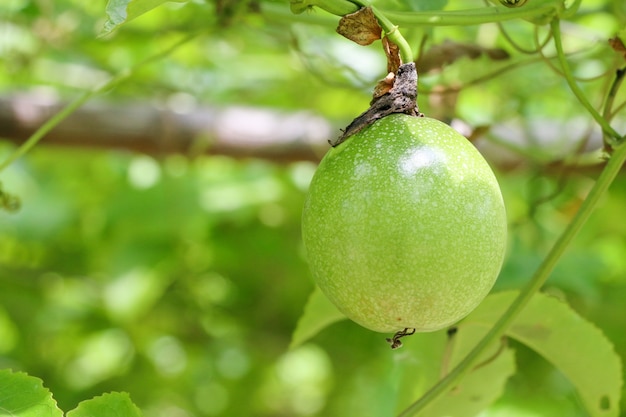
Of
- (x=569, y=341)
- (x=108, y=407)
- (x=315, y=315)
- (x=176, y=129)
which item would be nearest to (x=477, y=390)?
(x=569, y=341)

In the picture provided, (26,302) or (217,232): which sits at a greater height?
(217,232)

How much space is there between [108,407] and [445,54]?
0.96m

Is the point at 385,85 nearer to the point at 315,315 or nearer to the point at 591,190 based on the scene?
the point at 591,190

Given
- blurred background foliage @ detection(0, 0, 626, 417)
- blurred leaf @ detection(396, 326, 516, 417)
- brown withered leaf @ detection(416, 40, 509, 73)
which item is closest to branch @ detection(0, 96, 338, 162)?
blurred background foliage @ detection(0, 0, 626, 417)

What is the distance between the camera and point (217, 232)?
328 centimetres

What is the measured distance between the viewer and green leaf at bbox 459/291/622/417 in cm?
146

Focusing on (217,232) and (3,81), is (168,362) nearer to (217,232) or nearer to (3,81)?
(217,232)

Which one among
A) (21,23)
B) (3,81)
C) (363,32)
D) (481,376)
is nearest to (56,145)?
(21,23)

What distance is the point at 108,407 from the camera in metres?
1.22

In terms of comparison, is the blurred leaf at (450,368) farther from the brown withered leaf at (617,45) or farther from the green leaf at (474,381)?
the brown withered leaf at (617,45)

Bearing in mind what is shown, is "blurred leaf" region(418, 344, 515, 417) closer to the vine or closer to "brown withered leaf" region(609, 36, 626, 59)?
the vine

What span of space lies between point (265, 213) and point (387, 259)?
2.29m

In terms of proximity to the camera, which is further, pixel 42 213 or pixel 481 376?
pixel 42 213

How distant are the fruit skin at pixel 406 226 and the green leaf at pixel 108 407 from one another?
0.39 meters
